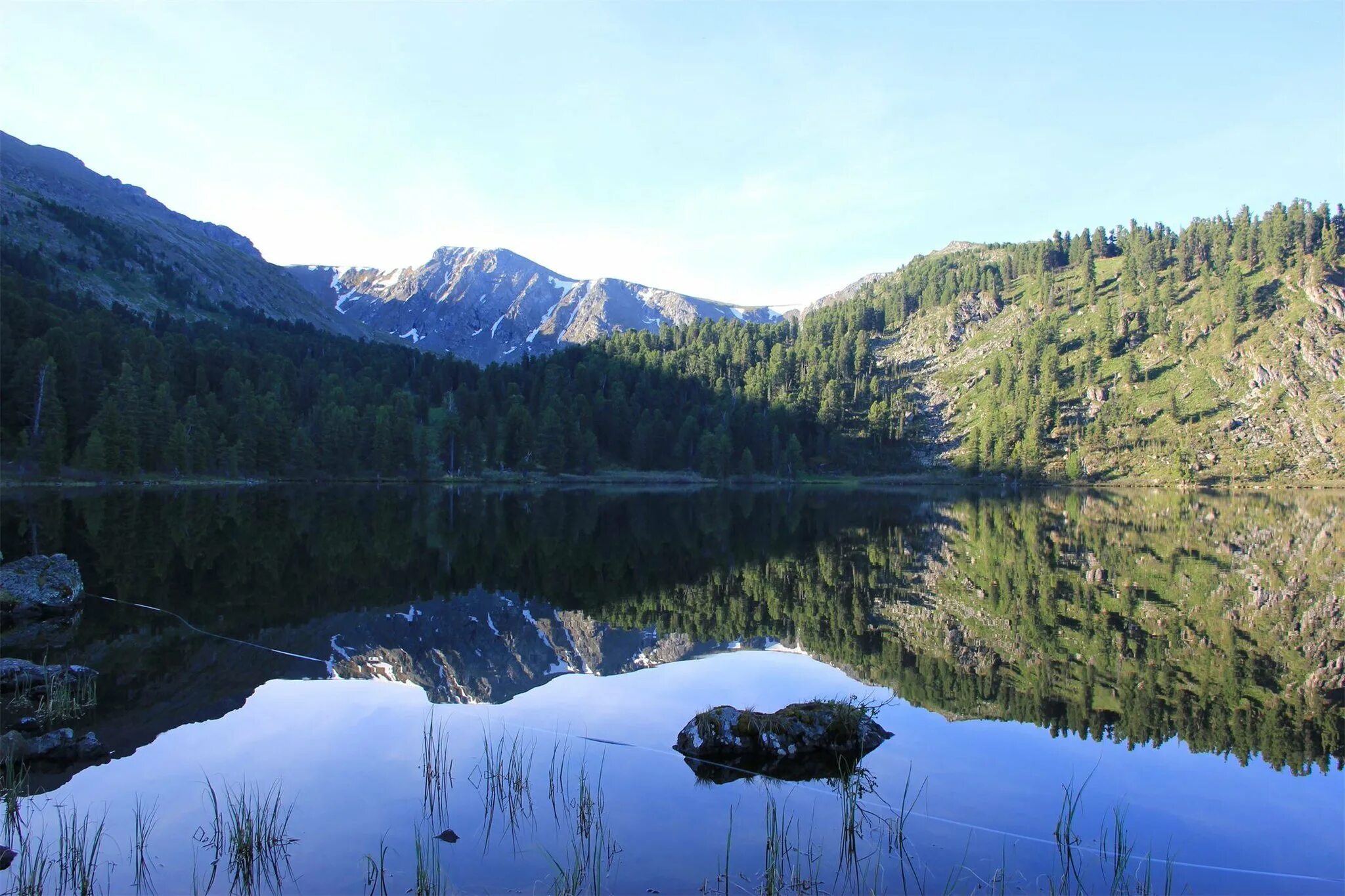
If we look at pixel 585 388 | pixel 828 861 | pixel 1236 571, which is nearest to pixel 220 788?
pixel 828 861

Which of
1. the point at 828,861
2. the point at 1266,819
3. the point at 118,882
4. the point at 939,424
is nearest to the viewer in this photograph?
the point at 118,882

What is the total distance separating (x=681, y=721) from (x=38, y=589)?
2125cm

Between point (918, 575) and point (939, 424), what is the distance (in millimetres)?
171381

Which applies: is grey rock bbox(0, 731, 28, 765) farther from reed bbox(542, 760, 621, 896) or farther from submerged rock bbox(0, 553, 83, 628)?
submerged rock bbox(0, 553, 83, 628)

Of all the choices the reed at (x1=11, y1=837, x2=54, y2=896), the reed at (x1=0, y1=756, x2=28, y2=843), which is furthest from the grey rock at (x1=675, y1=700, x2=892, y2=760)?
the reed at (x1=0, y1=756, x2=28, y2=843)

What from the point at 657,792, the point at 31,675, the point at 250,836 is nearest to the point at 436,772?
the point at 250,836

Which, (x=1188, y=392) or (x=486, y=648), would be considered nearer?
(x=486, y=648)

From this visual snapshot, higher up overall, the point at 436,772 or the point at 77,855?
the point at 77,855

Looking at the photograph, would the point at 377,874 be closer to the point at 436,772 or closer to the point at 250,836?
the point at 250,836

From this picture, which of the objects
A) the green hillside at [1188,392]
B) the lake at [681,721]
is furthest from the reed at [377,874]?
the green hillside at [1188,392]

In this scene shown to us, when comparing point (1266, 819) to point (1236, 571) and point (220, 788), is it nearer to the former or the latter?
point (220, 788)

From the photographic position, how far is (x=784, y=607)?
2575 cm

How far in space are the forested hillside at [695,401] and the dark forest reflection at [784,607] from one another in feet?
180

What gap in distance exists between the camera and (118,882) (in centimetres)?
796
